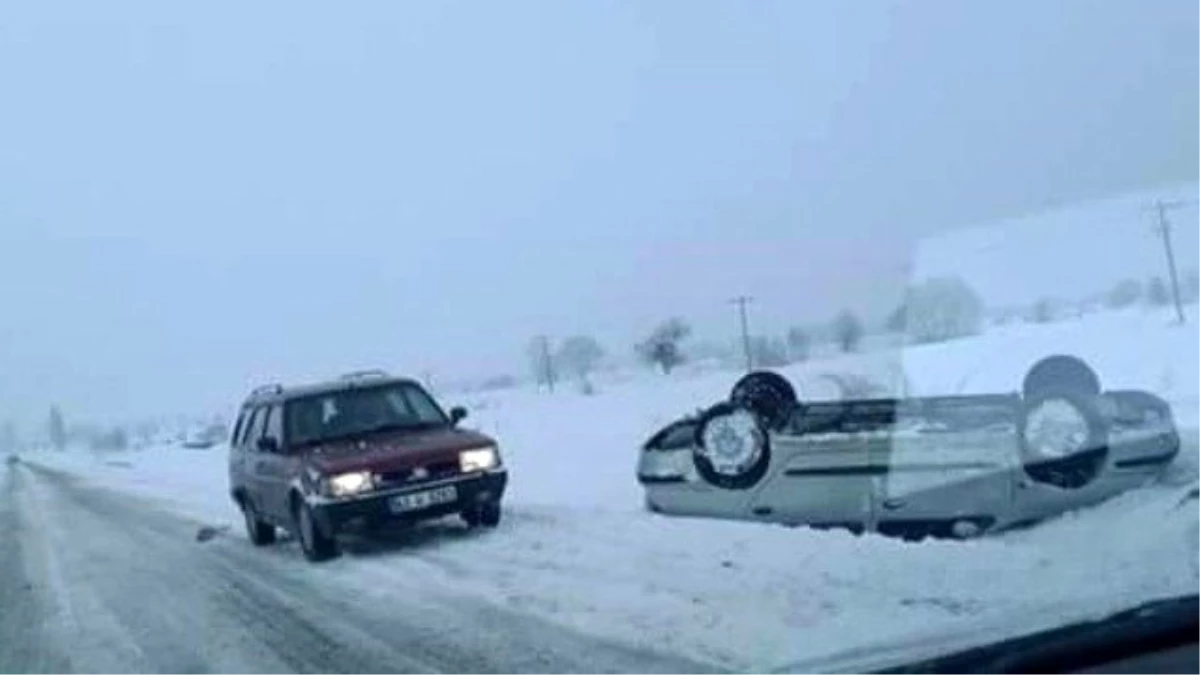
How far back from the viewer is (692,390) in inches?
Result: 275

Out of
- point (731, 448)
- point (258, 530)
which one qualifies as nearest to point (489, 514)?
point (258, 530)

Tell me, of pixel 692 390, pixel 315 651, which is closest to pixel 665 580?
pixel 692 390

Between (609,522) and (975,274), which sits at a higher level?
(975,274)

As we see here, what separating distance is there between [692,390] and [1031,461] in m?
1.82

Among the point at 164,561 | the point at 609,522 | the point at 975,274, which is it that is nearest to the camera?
the point at 975,274

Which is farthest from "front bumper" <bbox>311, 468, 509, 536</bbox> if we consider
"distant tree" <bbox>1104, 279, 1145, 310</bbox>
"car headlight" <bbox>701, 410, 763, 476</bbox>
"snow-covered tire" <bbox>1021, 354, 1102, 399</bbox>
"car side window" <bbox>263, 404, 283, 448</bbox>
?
"distant tree" <bbox>1104, 279, 1145, 310</bbox>

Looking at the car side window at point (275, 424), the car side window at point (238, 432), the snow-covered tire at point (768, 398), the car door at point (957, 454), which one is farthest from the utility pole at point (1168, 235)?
the car side window at point (238, 432)

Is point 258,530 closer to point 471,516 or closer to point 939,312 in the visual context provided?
point 471,516

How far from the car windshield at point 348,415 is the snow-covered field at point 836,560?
227cm

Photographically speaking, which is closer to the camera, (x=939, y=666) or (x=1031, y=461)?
(x=939, y=666)

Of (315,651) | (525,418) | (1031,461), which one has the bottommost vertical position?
(315,651)

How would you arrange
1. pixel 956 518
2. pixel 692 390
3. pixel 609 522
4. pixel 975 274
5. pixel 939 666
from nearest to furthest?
pixel 939 666 → pixel 975 274 → pixel 692 390 → pixel 956 518 → pixel 609 522

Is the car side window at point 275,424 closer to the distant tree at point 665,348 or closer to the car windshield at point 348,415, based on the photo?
the car windshield at point 348,415

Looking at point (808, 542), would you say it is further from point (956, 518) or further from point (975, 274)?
point (975, 274)
